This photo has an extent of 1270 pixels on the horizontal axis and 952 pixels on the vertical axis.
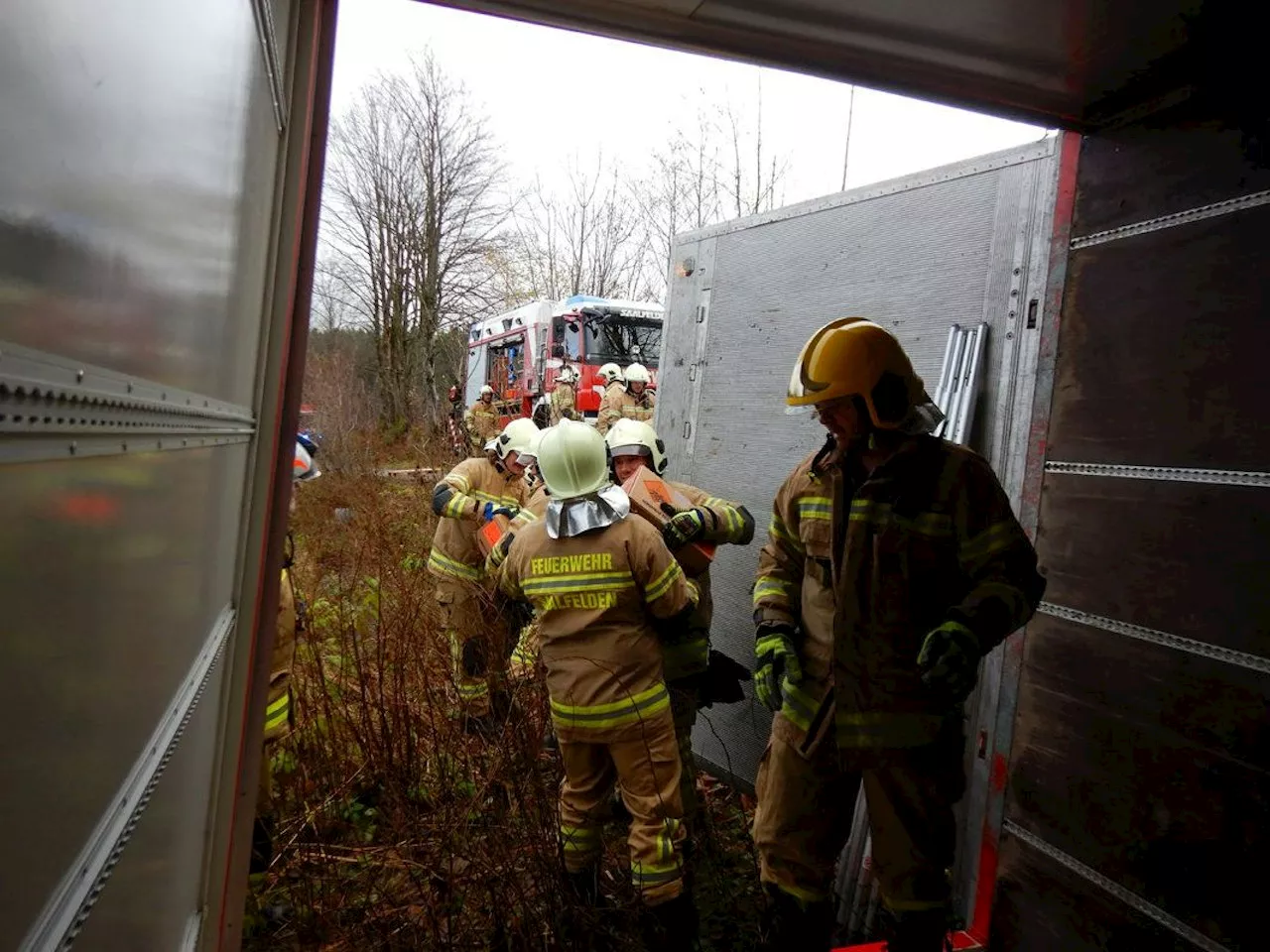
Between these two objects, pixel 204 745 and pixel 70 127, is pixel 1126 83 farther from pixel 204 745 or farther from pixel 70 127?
pixel 204 745

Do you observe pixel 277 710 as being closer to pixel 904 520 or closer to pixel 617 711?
pixel 617 711

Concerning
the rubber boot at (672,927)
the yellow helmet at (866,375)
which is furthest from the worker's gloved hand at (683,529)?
the rubber boot at (672,927)

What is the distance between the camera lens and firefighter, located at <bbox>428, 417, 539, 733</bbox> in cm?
455

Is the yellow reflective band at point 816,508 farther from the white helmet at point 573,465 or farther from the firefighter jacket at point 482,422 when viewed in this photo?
the firefighter jacket at point 482,422

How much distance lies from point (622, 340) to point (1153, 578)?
1153cm

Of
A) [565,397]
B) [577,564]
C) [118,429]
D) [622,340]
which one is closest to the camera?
[118,429]

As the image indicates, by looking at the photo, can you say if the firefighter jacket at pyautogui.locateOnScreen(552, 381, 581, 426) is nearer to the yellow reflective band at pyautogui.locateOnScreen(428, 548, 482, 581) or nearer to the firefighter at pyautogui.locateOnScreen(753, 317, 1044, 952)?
the yellow reflective band at pyautogui.locateOnScreen(428, 548, 482, 581)

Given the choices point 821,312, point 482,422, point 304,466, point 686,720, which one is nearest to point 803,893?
point 686,720

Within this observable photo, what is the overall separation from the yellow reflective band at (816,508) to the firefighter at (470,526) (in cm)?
216

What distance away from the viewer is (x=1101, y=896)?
2371 mm

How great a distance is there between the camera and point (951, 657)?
2.17 metres

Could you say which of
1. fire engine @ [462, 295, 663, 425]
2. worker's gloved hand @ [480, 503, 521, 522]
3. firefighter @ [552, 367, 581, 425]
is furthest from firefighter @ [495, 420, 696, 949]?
fire engine @ [462, 295, 663, 425]

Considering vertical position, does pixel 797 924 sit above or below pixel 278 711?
below

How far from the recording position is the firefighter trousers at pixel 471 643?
370 cm
